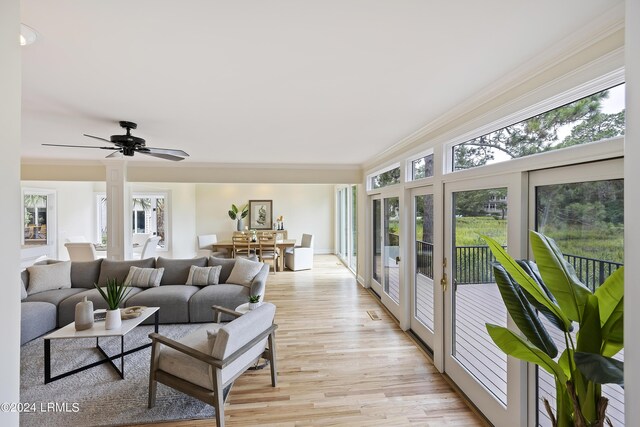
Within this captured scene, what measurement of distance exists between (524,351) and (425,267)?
2.15m

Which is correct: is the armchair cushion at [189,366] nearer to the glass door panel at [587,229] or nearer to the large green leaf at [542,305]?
the large green leaf at [542,305]

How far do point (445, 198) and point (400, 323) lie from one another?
195cm

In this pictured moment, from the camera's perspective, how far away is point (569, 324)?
3.83 ft

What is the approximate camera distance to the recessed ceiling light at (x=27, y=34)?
138 cm

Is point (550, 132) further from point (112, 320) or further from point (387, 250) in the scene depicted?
point (112, 320)

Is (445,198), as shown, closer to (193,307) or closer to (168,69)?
(168,69)

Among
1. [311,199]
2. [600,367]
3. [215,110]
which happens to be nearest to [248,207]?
[311,199]

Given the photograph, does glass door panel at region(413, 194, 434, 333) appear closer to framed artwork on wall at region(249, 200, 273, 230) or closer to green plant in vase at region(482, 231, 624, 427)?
green plant in vase at region(482, 231, 624, 427)

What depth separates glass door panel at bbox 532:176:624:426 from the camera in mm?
1403

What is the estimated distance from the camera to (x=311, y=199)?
9633mm

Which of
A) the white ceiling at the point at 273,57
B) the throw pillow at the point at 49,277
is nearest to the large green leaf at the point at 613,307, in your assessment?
the white ceiling at the point at 273,57

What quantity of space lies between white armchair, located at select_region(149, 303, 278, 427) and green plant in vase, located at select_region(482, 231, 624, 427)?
1.65m

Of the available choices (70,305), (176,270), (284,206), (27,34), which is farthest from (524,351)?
(284,206)

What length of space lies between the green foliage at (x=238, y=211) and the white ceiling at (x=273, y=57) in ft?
19.9
